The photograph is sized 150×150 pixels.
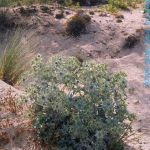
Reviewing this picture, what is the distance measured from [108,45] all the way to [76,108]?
4488mm

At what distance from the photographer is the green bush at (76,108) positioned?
9.83ft

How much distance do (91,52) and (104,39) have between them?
2.33 feet

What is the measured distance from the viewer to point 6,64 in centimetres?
499

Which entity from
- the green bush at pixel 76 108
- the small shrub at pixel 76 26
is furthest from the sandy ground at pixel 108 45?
the green bush at pixel 76 108

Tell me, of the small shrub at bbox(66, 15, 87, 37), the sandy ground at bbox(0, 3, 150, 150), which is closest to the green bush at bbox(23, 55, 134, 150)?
the sandy ground at bbox(0, 3, 150, 150)

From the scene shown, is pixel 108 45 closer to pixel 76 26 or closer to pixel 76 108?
pixel 76 26

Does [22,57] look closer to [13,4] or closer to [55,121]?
[55,121]

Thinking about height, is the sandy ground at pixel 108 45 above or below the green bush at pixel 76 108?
below

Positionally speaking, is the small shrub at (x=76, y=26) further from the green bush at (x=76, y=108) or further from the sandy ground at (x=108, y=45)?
the green bush at (x=76, y=108)

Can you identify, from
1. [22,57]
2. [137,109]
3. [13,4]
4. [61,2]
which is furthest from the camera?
[61,2]

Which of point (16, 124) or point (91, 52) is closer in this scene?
point (16, 124)

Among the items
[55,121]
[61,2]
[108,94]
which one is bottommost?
[61,2]

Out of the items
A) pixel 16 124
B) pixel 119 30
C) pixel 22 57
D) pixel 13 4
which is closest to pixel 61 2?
pixel 13 4

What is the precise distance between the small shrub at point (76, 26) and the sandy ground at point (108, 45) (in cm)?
18
